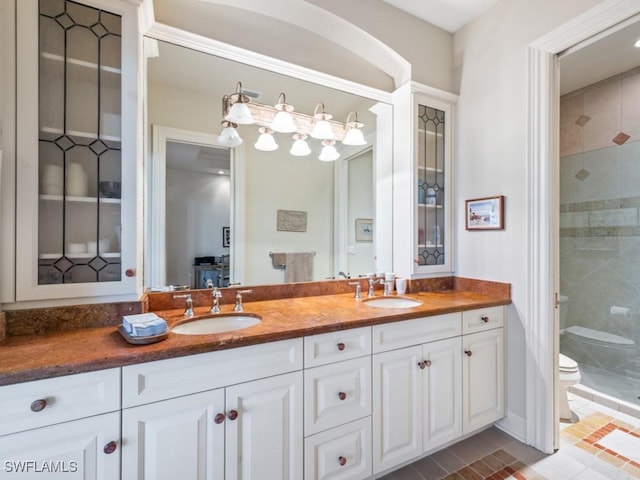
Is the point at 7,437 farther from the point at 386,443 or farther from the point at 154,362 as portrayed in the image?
the point at 386,443

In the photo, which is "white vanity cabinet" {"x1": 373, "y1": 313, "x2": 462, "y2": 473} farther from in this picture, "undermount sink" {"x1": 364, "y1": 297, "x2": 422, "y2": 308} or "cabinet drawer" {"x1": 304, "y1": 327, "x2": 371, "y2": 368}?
"undermount sink" {"x1": 364, "y1": 297, "x2": 422, "y2": 308}

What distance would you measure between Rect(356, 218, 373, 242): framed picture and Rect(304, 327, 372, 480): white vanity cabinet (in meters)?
0.95

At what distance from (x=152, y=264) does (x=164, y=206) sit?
32cm

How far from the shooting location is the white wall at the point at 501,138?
185 cm

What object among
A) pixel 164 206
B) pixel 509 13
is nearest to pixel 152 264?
pixel 164 206

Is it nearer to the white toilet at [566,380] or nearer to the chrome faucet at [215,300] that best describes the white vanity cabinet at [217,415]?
the chrome faucet at [215,300]

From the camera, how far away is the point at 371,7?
194 cm

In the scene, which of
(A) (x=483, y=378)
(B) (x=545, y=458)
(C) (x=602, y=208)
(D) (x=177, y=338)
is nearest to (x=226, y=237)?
(D) (x=177, y=338)

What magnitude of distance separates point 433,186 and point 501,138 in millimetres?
515

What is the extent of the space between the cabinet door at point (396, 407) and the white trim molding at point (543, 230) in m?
0.78

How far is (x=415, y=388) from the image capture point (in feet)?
5.24

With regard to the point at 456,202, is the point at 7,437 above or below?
below

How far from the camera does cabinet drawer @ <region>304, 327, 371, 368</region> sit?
1.32m

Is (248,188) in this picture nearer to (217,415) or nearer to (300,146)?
(300,146)
